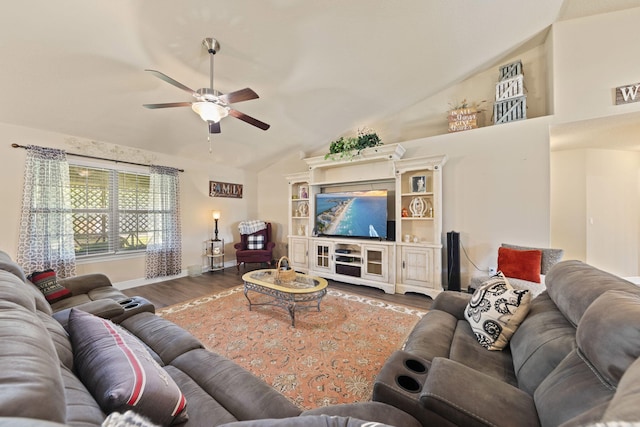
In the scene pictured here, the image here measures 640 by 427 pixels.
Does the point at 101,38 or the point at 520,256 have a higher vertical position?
the point at 101,38

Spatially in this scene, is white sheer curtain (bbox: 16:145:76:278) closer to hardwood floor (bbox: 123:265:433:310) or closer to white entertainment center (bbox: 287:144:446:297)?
hardwood floor (bbox: 123:265:433:310)

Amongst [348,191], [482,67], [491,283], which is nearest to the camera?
[491,283]

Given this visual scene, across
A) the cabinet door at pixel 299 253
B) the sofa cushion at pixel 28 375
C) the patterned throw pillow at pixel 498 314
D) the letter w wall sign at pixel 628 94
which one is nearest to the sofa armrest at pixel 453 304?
the patterned throw pillow at pixel 498 314

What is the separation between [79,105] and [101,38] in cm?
124

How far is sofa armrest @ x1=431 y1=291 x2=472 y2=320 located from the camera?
182cm

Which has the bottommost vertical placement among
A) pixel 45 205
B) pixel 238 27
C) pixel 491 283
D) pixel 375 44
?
pixel 491 283

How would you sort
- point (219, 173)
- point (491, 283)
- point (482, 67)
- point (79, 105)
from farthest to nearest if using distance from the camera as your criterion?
point (219, 173)
point (482, 67)
point (79, 105)
point (491, 283)

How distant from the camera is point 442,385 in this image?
89 cm

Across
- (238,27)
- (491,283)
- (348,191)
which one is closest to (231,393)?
(491,283)

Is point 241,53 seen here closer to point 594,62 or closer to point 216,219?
point 216,219

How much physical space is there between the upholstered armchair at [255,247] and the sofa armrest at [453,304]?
11.6ft

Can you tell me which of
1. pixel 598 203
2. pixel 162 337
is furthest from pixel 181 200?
pixel 598 203

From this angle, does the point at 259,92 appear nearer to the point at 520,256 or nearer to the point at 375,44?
the point at 375,44

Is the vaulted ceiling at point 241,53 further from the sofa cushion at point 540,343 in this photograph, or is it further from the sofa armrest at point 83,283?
the sofa cushion at point 540,343
